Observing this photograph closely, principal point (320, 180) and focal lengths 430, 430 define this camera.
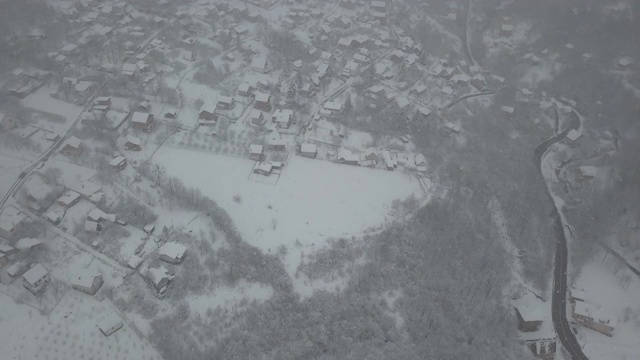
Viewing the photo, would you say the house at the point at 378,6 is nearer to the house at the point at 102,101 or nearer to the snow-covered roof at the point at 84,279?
the house at the point at 102,101

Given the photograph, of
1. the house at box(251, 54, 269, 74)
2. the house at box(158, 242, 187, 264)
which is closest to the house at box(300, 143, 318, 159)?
the house at box(158, 242, 187, 264)

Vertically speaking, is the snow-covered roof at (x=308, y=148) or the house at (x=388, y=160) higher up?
the snow-covered roof at (x=308, y=148)

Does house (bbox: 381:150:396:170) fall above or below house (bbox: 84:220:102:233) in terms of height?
below

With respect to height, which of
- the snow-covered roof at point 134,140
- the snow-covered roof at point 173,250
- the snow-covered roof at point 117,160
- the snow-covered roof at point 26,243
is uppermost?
the snow-covered roof at point 134,140

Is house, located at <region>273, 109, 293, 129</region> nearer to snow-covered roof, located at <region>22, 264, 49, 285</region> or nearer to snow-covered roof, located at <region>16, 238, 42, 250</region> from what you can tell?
snow-covered roof, located at <region>16, 238, 42, 250</region>

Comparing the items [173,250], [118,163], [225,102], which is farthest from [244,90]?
[173,250]

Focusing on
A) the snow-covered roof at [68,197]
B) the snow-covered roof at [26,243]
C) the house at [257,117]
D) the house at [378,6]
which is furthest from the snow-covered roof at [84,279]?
the house at [378,6]
